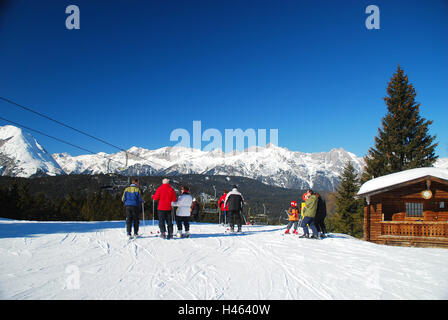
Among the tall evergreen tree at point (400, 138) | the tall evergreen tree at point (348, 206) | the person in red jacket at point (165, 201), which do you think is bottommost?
the tall evergreen tree at point (348, 206)

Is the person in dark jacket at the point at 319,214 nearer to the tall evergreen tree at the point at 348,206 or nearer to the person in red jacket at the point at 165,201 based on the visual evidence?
the person in red jacket at the point at 165,201

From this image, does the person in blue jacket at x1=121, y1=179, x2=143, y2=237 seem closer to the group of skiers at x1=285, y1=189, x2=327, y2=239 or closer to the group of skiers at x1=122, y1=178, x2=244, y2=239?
the group of skiers at x1=122, y1=178, x2=244, y2=239

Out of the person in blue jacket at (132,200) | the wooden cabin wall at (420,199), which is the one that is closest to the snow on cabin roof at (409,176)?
the wooden cabin wall at (420,199)

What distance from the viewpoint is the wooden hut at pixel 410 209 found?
13.8 meters

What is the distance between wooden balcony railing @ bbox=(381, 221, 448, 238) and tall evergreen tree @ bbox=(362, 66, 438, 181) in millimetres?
11866

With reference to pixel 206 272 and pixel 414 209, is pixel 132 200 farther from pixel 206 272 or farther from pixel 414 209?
pixel 414 209

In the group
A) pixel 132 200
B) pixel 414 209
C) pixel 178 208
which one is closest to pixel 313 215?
pixel 178 208

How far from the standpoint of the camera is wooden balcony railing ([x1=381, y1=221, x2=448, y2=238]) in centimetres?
1355

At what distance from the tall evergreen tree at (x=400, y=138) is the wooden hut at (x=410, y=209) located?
9781 millimetres

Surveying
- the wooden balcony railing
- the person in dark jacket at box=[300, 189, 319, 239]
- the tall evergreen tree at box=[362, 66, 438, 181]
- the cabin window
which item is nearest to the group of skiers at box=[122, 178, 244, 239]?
the person in dark jacket at box=[300, 189, 319, 239]

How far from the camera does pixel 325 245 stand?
28.3 ft

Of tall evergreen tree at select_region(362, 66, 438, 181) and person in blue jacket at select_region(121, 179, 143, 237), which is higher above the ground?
tall evergreen tree at select_region(362, 66, 438, 181)
